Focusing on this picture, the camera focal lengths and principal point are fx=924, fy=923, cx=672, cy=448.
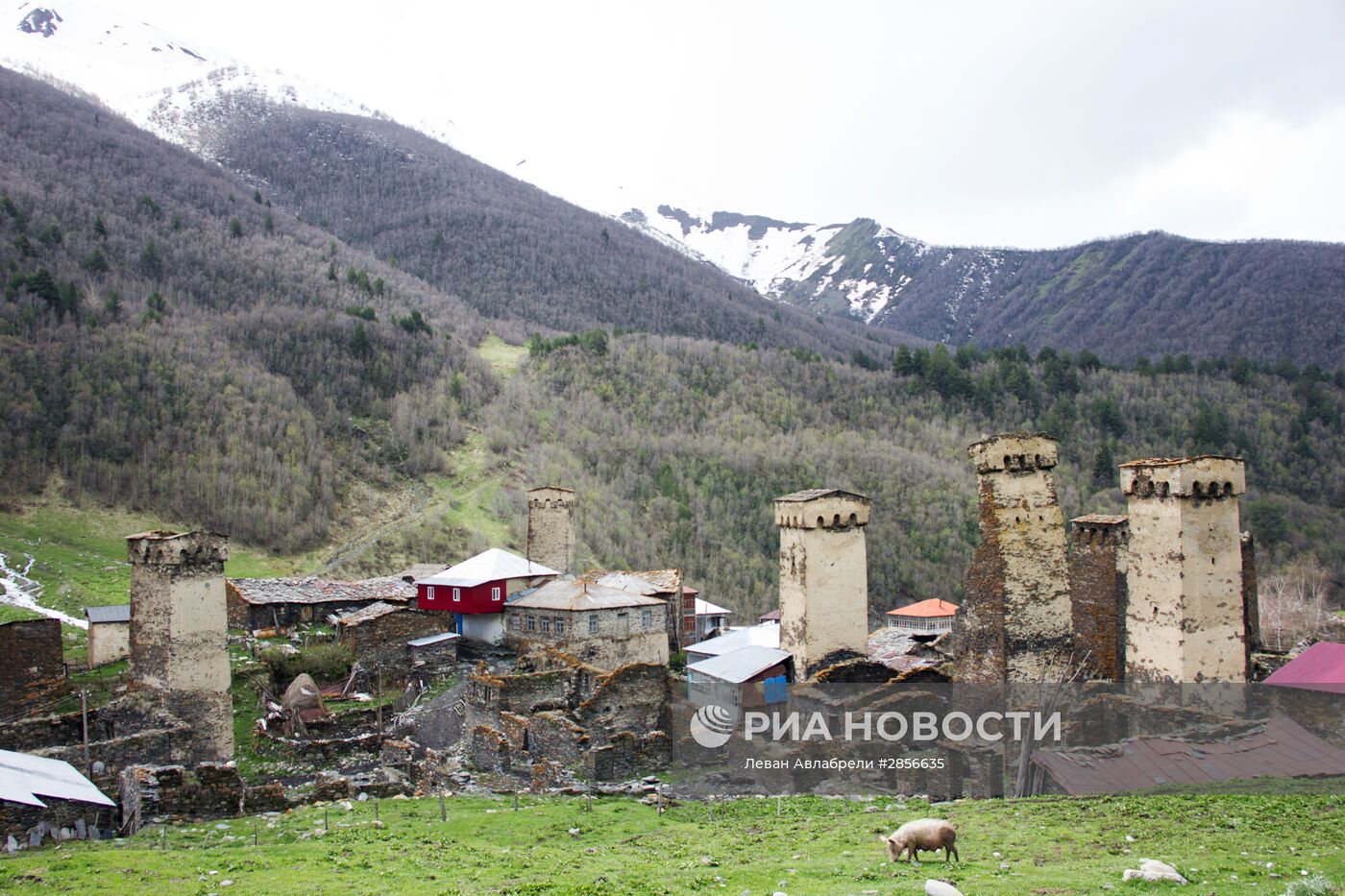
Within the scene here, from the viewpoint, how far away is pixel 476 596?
40906 millimetres

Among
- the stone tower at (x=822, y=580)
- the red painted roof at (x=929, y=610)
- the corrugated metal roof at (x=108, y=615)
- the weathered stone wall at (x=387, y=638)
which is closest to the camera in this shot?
the stone tower at (x=822, y=580)

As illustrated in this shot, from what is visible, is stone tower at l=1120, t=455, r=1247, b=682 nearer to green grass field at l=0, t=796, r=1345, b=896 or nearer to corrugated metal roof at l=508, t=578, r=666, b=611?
green grass field at l=0, t=796, r=1345, b=896

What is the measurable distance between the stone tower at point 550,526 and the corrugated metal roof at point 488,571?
26.8 feet

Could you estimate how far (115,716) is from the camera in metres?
23.4

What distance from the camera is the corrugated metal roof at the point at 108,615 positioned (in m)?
31.7

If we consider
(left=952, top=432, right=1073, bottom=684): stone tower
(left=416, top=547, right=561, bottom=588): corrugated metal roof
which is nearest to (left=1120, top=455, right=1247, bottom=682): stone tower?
(left=952, top=432, right=1073, bottom=684): stone tower

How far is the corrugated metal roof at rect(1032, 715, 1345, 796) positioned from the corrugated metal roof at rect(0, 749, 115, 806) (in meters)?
18.8

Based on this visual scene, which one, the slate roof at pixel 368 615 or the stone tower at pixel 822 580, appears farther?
the slate roof at pixel 368 615

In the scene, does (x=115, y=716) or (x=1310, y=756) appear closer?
(x=1310, y=756)

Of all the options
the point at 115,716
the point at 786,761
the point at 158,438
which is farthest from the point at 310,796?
the point at 158,438

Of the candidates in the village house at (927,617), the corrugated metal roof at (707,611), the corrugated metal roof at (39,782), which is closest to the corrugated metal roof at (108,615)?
the corrugated metal roof at (39,782)

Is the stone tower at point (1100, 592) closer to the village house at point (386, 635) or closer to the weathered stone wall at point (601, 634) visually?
the weathered stone wall at point (601, 634)

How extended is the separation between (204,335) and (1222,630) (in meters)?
92.8

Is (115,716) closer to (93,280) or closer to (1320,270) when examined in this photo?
(93,280)
